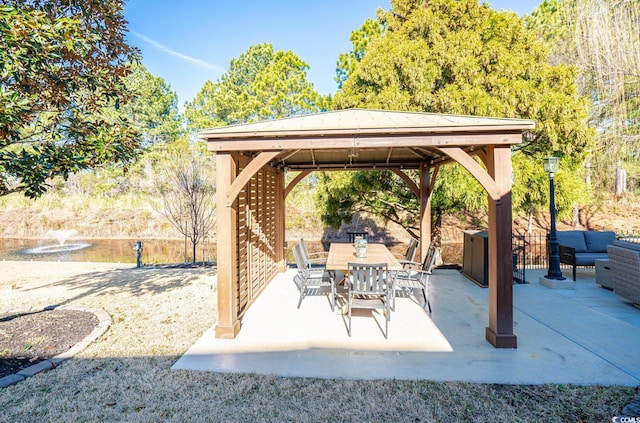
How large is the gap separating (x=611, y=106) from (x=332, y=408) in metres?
11.7

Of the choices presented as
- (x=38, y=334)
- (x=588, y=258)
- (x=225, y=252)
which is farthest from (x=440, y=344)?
(x=588, y=258)

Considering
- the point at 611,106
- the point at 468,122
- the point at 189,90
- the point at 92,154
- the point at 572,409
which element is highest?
the point at 189,90

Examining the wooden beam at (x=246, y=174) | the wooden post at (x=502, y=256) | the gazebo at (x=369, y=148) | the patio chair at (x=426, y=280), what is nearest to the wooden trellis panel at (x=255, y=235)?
the gazebo at (x=369, y=148)

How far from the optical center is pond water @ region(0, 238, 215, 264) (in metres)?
12.1

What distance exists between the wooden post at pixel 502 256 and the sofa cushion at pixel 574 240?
4.41m

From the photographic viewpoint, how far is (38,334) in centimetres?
374

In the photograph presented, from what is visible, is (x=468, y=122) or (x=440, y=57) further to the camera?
(x=440, y=57)

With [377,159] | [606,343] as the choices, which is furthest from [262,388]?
[377,159]

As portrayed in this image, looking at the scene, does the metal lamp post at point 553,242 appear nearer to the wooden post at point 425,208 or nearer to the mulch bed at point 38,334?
the wooden post at point 425,208

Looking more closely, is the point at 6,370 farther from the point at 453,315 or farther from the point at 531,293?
the point at 531,293

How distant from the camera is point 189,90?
20.1m

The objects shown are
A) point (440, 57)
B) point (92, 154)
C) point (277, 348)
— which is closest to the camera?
point (277, 348)

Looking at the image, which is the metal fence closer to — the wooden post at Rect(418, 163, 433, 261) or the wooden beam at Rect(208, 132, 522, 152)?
the wooden post at Rect(418, 163, 433, 261)

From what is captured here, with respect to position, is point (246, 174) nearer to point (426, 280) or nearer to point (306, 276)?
point (306, 276)
